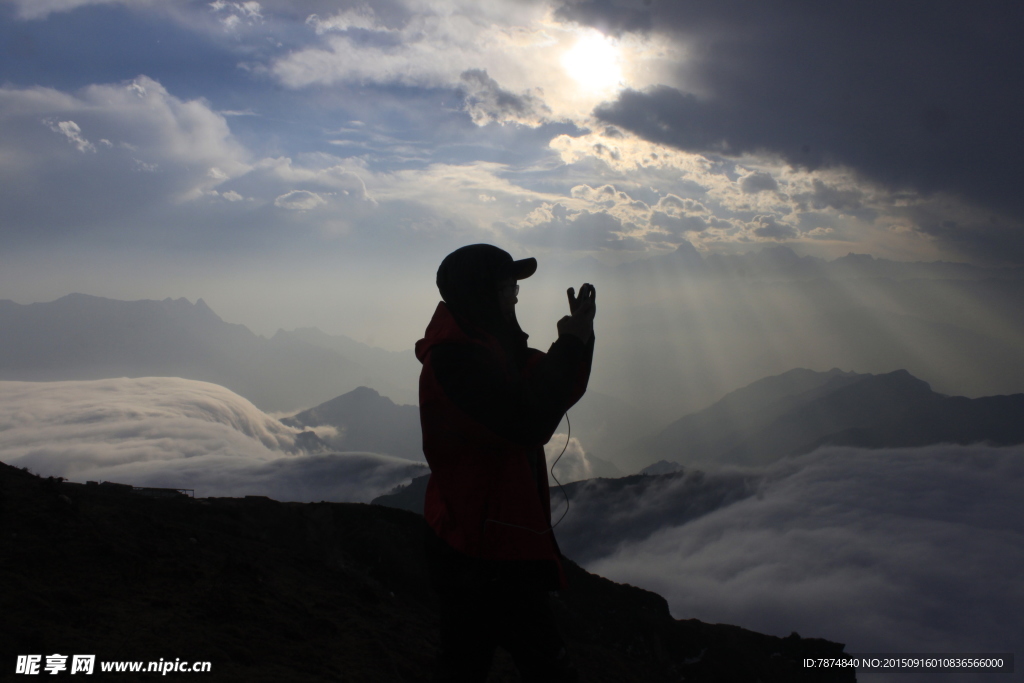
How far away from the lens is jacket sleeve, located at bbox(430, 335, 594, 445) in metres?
2.04

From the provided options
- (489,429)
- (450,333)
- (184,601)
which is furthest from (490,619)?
(184,601)

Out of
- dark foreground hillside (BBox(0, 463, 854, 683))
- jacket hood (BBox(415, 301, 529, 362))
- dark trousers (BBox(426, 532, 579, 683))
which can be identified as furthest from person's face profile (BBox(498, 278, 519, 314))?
dark foreground hillside (BBox(0, 463, 854, 683))

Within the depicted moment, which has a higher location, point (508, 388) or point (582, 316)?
point (582, 316)

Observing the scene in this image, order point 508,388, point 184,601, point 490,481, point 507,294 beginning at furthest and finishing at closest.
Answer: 1. point 184,601
2. point 507,294
3. point 490,481
4. point 508,388

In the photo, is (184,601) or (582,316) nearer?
(582,316)

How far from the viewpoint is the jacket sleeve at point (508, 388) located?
6.70 ft

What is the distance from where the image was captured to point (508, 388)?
2053 mm

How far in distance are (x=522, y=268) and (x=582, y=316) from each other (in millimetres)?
489

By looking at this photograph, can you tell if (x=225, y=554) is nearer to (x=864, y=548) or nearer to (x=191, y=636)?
(x=191, y=636)

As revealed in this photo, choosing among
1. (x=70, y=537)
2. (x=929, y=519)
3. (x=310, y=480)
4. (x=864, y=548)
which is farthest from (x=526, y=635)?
(x=929, y=519)

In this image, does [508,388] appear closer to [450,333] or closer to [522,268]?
[450,333]

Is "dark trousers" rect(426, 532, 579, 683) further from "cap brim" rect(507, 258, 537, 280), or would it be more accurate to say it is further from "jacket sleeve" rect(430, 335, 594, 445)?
→ "cap brim" rect(507, 258, 537, 280)

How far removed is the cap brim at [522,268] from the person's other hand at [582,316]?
30cm

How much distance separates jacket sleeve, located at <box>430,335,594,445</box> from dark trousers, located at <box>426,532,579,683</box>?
606 mm
